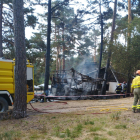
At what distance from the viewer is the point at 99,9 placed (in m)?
22.6

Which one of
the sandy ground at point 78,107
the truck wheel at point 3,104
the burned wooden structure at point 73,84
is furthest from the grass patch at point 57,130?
the burned wooden structure at point 73,84

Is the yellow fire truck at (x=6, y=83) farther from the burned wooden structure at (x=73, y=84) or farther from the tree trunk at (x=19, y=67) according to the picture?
the burned wooden structure at (x=73, y=84)

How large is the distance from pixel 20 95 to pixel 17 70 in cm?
95

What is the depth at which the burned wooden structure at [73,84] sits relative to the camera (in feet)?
51.2

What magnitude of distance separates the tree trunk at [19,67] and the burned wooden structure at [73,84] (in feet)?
28.1

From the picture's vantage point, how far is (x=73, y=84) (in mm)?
15820

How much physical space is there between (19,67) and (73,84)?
9.27 m

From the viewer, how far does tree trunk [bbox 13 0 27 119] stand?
689 cm

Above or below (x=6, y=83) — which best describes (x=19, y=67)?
above

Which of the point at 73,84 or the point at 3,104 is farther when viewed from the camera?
the point at 73,84

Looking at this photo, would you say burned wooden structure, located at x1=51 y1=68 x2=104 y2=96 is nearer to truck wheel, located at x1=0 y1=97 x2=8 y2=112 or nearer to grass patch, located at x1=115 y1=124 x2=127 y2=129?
truck wheel, located at x1=0 y1=97 x2=8 y2=112

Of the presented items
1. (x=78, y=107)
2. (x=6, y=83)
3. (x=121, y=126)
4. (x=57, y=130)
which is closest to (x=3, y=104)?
(x=6, y=83)

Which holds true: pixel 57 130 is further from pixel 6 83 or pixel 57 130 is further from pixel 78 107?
pixel 78 107

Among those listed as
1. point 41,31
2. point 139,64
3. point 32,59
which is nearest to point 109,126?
point 139,64
